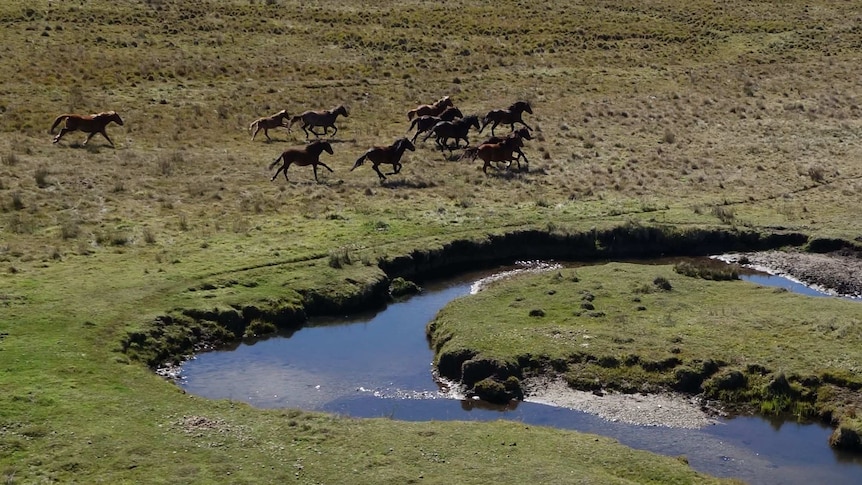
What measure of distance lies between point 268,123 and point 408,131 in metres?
5.87

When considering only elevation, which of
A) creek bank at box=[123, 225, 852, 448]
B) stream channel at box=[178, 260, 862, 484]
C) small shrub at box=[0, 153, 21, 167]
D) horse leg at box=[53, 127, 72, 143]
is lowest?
stream channel at box=[178, 260, 862, 484]

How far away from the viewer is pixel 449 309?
26.6 meters

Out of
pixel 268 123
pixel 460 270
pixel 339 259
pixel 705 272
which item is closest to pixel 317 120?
pixel 268 123

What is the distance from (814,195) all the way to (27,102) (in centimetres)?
3202

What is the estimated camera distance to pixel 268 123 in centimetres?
4531

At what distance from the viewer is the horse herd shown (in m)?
38.1

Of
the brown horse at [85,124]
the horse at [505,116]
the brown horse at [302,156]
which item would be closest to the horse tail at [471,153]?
the horse at [505,116]

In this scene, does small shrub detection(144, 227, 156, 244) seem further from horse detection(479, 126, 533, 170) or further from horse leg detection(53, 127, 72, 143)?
horse detection(479, 126, 533, 170)

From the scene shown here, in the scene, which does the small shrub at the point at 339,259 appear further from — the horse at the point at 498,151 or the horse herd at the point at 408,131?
the horse at the point at 498,151

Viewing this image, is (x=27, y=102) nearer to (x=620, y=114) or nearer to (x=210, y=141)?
(x=210, y=141)

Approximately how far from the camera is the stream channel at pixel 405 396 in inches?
772

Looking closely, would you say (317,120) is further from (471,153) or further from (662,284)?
(662,284)

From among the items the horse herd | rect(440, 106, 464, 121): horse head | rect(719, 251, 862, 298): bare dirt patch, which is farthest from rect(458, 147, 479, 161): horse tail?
rect(719, 251, 862, 298): bare dirt patch

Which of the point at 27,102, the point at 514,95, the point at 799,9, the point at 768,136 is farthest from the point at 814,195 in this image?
the point at 799,9
